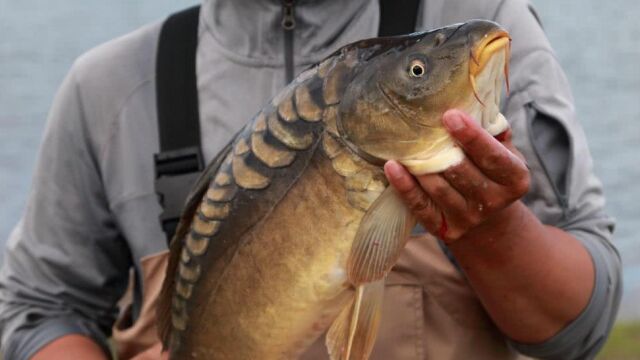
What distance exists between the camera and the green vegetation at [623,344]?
441cm

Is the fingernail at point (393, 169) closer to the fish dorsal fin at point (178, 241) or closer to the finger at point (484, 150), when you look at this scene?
the finger at point (484, 150)

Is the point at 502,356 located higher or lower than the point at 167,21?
lower

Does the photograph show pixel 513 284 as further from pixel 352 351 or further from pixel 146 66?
pixel 146 66

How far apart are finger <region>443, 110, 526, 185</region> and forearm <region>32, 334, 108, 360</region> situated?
1120 millimetres

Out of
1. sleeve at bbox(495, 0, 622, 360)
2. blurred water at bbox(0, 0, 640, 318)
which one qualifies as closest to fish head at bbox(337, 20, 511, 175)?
sleeve at bbox(495, 0, 622, 360)

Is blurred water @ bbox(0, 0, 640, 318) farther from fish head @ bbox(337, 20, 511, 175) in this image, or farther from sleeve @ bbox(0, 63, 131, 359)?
fish head @ bbox(337, 20, 511, 175)

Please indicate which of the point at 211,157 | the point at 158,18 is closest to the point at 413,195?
the point at 211,157

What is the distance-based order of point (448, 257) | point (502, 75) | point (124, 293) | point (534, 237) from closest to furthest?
1. point (502, 75)
2. point (534, 237)
3. point (448, 257)
4. point (124, 293)

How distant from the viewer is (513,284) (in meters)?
2.07

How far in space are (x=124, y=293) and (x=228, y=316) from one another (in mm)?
805

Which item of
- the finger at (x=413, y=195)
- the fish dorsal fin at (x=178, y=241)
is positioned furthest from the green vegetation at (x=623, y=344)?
the finger at (x=413, y=195)

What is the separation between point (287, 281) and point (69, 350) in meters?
0.82

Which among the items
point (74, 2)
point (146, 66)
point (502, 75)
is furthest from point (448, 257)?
point (74, 2)

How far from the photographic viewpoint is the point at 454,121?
162cm
